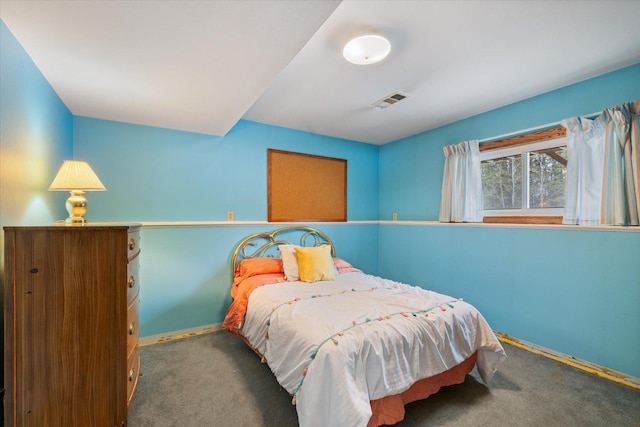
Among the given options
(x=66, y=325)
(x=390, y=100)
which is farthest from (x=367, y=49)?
(x=66, y=325)

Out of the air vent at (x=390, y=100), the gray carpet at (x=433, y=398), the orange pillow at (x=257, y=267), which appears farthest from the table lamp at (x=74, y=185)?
the air vent at (x=390, y=100)

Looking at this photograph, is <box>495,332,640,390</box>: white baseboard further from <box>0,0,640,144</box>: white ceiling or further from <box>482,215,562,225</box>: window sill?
<box>0,0,640,144</box>: white ceiling

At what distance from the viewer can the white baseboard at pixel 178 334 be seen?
2.68m

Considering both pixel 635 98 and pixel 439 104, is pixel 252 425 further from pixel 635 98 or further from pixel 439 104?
pixel 635 98

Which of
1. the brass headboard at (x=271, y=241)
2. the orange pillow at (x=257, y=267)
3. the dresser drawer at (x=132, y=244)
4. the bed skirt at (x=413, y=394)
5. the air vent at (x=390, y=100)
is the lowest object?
the bed skirt at (x=413, y=394)

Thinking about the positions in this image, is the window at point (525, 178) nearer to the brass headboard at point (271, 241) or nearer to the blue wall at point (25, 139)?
the brass headboard at point (271, 241)

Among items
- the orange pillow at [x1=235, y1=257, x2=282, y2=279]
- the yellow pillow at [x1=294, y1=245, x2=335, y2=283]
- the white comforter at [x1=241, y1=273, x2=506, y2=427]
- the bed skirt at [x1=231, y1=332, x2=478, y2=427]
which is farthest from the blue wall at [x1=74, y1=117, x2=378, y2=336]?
the bed skirt at [x1=231, y1=332, x2=478, y2=427]

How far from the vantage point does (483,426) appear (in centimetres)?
161

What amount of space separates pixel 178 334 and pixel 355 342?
2.22 metres

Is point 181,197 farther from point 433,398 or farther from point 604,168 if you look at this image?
point 604,168

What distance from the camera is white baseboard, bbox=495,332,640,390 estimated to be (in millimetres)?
2037

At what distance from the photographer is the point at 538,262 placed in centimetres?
253

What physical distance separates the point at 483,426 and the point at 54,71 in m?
3.46

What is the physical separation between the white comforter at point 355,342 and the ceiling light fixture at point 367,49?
175cm
